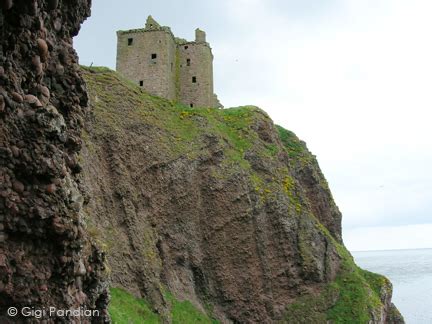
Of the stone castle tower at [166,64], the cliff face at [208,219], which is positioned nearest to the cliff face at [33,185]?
the cliff face at [208,219]

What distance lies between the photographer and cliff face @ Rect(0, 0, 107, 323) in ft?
23.6

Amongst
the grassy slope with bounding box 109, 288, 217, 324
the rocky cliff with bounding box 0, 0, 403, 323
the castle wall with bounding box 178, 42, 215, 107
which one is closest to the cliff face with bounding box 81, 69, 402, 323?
the rocky cliff with bounding box 0, 0, 403, 323

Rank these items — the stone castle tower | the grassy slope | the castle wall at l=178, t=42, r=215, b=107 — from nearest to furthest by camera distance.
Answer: the grassy slope, the stone castle tower, the castle wall at l=178, t=42, r=215, b=107

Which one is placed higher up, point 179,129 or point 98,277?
point 179,129

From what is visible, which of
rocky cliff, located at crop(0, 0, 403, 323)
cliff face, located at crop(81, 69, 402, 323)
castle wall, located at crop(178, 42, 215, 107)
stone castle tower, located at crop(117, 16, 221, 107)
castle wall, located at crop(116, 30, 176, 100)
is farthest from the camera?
castle wall, located at crop(178, 42, 215, 107)

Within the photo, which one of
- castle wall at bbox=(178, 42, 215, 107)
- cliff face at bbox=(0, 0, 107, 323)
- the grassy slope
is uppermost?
castle wall at bbox=(178, 42, 215, 107)

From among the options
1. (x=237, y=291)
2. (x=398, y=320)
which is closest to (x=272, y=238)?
(x=237, y=291)

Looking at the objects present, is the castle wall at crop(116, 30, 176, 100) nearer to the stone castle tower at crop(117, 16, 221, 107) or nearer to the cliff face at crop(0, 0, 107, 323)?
the stone castle tower at crop(117, 16, 221, 107)

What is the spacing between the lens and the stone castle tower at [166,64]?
38625mm

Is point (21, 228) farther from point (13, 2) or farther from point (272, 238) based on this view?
point (272, 238)

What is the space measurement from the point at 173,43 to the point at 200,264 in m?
21.0

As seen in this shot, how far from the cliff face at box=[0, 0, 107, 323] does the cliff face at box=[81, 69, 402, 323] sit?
57.1 feet

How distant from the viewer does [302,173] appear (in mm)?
41438

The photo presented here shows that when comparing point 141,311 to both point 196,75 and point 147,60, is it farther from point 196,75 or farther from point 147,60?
point 196,75
